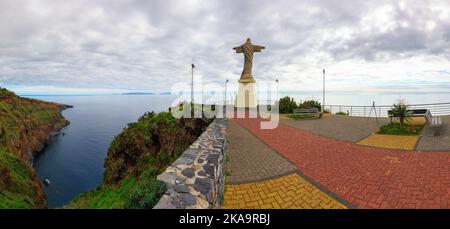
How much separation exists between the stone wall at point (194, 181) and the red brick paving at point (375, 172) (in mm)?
2561

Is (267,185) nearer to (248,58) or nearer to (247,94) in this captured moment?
(247,94)

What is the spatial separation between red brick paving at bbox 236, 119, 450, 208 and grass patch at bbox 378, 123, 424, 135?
10.2 ft

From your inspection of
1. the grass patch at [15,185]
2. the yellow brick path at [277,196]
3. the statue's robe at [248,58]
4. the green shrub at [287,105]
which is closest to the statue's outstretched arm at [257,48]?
the statue's robe at [248,58]

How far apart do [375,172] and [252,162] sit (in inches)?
119

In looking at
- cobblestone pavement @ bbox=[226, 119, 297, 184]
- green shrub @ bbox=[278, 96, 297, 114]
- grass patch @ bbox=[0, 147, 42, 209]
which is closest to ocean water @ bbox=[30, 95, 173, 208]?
grass patch @ bbox=[0, 147, 42, 209]

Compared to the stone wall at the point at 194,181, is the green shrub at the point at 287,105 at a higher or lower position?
higher

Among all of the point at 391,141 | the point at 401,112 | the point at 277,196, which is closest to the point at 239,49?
the point at 401,112

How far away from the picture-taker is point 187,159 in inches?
165

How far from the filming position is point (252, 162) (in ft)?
20.0

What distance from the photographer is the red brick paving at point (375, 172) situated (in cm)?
391

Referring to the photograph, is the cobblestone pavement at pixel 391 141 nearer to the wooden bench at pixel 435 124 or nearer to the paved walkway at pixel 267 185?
the wooden bench at pixel 435 124
